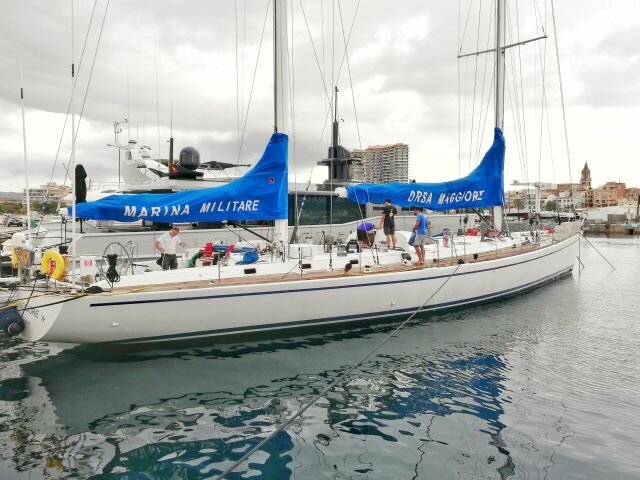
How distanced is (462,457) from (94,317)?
5622 mm

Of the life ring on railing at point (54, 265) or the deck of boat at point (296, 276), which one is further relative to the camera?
the deck of boat at point (296, 276)

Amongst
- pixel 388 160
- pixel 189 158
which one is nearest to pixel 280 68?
pixel 189 158

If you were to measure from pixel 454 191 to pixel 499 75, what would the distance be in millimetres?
5668

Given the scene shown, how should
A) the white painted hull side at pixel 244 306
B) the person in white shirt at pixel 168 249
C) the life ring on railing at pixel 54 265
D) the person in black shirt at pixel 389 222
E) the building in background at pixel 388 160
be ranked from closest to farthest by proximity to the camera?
the white painted hull side at pixel 244 306
the life ring on railing at pixel 54 265
the person in white shirt at pixel 168 249
the person in black shirt at pixel 389 222
the building in background at pixel 388 160

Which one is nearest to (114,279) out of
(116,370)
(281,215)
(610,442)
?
(116,370)

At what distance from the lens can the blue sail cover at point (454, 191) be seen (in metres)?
11.3

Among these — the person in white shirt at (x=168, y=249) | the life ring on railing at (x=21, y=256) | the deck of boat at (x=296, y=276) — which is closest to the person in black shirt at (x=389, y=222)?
the deck of boat at (x=296, y=276)

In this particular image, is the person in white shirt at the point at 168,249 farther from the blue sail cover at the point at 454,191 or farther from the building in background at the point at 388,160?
the building in background at the point at 388,160

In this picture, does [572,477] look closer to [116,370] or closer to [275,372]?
→ [275,372]

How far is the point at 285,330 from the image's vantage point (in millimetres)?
8562

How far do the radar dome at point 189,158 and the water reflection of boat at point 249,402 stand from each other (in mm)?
10638

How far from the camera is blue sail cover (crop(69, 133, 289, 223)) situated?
25.9 ft

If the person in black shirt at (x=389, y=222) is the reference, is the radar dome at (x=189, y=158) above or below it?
above

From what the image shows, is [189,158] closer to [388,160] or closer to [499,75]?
[499,75]
